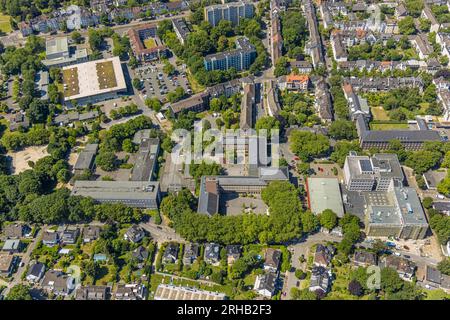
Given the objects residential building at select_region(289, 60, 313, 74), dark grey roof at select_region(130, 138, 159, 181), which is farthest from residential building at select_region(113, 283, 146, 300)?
residential building at select_region(289, 60, 313, 74)

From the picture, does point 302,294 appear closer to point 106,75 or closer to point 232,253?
point 232,253

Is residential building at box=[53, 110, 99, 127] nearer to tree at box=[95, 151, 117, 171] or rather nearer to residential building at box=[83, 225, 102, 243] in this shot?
tree at box=[95, 151, 117, 171]

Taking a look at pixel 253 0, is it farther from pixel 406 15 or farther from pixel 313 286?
pixel 313 286

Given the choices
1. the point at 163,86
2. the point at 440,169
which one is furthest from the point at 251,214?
the point at 163,86

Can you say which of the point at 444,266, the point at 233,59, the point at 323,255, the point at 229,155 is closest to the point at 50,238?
the point at 229,155

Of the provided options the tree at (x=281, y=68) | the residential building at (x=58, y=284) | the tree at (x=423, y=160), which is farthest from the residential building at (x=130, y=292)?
the tree at (x=281, y=68)
